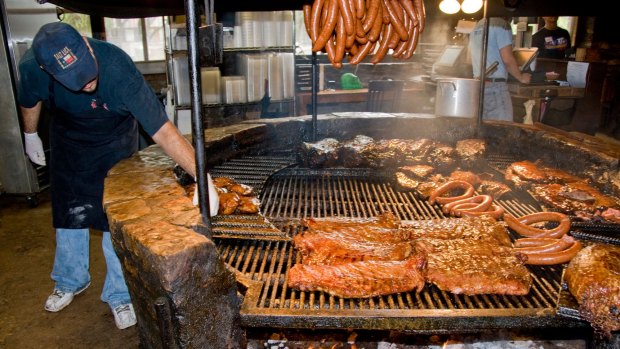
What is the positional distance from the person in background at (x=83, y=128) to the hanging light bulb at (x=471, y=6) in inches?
150

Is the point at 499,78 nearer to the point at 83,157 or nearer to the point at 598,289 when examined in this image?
the point at 598,289

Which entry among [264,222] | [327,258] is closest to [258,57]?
[264,222]

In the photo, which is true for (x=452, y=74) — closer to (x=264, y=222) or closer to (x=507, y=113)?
(x=507, y=113)

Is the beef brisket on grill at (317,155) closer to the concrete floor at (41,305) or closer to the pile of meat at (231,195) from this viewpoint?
the pile of meat at (231,195)

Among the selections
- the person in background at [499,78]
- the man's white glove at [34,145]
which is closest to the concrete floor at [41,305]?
the man's white glove at [34,145]

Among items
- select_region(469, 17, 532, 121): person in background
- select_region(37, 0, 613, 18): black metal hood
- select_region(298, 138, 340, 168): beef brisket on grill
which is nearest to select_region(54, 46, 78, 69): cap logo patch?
select_region(37, 0, 613, 18): black metal hood

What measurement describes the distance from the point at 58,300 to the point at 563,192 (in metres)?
5.35

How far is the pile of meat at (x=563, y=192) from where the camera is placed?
4020mm

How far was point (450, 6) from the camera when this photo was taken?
5.30 meters

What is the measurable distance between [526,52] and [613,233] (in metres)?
6.00

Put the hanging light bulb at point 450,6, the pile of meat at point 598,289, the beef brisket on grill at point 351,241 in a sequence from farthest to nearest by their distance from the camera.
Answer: the hanging light bulb at point 450,6, the beef brisket on grill at point 351,241, the pile of meat at point 598,289

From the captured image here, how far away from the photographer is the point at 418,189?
479 cm

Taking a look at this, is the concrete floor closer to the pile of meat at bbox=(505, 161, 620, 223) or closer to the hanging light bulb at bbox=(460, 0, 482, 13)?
the pile of meat at bbox=(505, 161, 620, 223)

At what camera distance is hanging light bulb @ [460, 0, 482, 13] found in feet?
17.6
